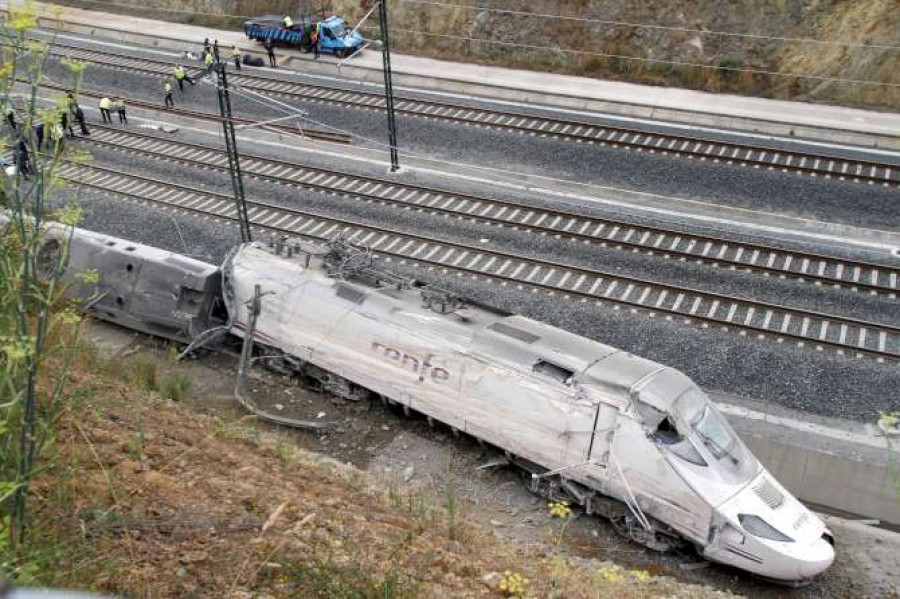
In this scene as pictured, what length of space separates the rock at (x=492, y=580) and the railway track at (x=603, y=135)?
61.1 ft

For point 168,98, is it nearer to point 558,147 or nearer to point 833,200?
point 558,147

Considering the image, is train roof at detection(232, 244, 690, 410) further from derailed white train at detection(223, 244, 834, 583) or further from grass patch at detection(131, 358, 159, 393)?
grass patch at detection(131, 358, 159, 393)

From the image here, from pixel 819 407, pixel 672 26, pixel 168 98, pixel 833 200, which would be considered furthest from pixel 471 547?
pixel 672 26

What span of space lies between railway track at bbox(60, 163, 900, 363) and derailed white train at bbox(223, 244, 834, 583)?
15.9 feet

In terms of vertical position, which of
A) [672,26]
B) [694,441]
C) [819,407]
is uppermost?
[672,26]

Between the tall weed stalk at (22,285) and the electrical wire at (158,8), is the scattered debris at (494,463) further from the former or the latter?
the electrical wire at (158,8)

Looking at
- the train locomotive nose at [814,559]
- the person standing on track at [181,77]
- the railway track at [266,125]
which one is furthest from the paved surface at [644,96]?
the train locomotive nose at [814,559]

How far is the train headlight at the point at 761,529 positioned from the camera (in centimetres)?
1349

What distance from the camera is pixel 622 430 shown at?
47.0 ft

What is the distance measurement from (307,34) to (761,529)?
93.9 ft

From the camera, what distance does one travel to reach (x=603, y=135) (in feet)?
94.1

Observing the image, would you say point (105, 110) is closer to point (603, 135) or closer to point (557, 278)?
point (603, 135)

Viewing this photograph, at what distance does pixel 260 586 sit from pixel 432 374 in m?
6.44

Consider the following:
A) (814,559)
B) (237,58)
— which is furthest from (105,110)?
(814,559)
